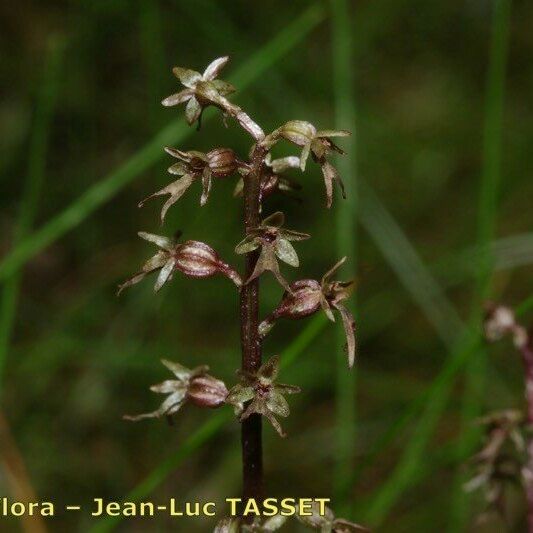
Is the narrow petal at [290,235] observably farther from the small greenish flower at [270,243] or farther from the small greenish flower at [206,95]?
the small greenish flower at [206,95]

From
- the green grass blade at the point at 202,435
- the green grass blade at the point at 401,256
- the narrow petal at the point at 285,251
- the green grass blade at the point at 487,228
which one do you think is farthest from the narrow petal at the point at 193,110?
the green grass blade at the point at 401,256

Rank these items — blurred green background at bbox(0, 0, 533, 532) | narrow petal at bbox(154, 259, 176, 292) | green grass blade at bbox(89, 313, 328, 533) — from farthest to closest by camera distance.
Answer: blurred green background at bbox(0, 0, 533, 532), green grass blade at bbox(89, 313, 328, 533), narrow petal at bbox(154, 259, 176, 292)

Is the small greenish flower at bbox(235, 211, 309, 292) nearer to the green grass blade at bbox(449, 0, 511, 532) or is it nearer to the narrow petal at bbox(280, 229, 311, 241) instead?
the narrow petal at bbox(280, 229, 311, 241)

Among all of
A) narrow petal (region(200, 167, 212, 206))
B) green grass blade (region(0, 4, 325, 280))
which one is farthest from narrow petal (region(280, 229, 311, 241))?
green grass blade (region(0, 4, 325, 280))

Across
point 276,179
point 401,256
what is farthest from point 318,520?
point 401,256

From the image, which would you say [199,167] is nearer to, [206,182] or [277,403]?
[206,182]

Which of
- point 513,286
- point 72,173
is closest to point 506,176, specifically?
point 513,286

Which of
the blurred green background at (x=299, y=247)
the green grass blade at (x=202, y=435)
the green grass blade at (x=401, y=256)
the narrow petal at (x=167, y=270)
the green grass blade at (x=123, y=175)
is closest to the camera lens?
the narrow petal at (x=167, y=270)
